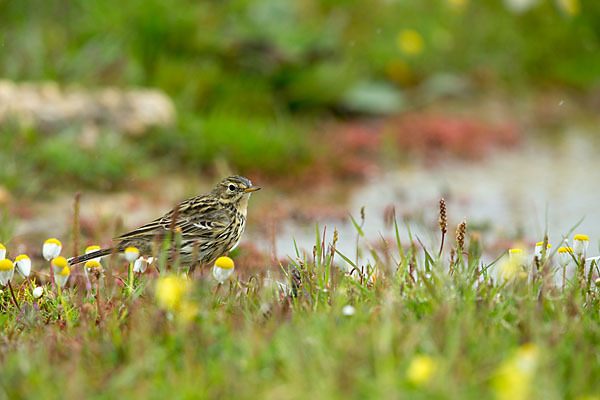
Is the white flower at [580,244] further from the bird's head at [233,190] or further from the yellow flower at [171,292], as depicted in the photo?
the bird's head at [233,190]

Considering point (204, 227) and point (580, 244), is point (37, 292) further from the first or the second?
point (580, 244)

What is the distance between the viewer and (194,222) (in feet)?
17.3

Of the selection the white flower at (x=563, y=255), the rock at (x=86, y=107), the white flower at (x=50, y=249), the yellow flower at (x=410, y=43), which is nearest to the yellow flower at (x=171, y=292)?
the white flower at (x=50, y=249)

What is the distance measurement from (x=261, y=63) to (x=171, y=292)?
7.17 metres

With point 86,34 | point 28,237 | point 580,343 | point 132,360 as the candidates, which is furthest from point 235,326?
point 86,34

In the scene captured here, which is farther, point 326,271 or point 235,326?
point 326,271

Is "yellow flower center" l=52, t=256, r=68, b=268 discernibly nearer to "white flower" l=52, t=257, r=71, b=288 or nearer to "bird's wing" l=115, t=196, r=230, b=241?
"white flower" l=52, t=257, r=71, b=288

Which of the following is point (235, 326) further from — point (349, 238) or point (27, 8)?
point (27, 8)

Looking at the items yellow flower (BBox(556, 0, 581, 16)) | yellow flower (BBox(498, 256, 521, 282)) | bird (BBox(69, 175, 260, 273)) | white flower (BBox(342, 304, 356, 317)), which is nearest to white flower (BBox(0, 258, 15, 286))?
bird (BBox(69, 175, 260, 273))

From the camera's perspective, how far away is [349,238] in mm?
7230

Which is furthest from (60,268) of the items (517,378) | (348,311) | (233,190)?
(517,378)

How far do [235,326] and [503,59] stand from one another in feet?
32.5

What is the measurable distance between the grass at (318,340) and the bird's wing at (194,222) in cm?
96

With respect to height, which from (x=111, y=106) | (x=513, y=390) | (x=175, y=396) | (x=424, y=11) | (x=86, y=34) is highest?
(x=424, y=11)
